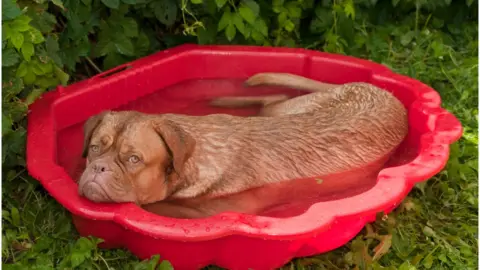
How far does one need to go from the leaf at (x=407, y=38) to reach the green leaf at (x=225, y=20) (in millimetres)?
2131

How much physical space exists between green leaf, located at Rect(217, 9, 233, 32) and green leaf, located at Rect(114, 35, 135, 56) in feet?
2.69

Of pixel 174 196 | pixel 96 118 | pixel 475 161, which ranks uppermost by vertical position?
pixel 96 118

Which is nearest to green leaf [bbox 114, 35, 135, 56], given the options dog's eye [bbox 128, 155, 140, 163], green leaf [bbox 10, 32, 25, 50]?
green leaf [bbox 10, 32, 25, 50]

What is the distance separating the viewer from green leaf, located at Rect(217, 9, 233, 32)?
232 inches

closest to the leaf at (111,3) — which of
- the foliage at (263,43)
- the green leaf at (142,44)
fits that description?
the foliage at (263,43)

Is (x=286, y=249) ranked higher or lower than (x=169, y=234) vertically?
lower

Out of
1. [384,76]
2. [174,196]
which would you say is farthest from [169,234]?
[384,76]

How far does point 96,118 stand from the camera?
411 centimetres

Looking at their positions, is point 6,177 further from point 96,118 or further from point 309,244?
point 309,244

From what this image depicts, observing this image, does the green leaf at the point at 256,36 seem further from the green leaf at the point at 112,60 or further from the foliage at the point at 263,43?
the green leaf at the point at 112,60

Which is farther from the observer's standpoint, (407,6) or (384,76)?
(407,6)

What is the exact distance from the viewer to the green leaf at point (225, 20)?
5887mm

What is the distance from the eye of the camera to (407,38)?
7.01 metres

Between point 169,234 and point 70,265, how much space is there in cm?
78
